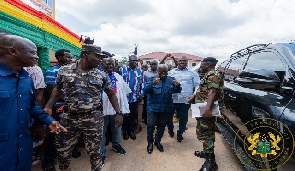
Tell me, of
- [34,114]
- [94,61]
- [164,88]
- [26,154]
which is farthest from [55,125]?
[164,88]

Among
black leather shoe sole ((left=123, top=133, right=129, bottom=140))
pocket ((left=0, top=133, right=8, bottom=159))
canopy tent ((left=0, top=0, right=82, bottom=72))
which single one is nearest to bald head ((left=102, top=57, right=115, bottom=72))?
canopy tent ((left=0, top=0, right=82, bottom=72))

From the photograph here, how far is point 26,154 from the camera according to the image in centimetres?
164

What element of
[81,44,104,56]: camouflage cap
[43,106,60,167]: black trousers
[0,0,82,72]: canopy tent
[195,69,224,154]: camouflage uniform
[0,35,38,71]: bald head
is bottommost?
[43,106,60,167]: black trousers

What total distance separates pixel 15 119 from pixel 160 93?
234 centimetres

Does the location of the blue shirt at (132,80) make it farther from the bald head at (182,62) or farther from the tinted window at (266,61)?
the tinted window at (266,61)

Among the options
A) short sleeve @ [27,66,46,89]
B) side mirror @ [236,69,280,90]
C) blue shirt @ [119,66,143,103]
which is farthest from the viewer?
blue shirt @ [119,66,143,103]

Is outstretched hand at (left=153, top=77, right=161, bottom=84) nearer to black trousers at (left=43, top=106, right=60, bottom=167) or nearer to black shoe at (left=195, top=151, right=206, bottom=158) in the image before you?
black shoe at (left=195, top=151, right=206, bottom=158)

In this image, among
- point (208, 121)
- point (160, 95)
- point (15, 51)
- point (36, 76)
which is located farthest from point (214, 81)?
point (36, 76)

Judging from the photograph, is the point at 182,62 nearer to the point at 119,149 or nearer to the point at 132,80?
the point at 132,80

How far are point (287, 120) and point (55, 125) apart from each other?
218 centimetres

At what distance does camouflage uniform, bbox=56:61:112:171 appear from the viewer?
2.10 m

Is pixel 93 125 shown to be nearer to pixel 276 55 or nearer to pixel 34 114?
pixel 34 114

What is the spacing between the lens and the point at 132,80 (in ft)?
13.5

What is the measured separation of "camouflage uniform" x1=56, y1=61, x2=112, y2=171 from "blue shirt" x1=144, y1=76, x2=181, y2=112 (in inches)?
51.6
